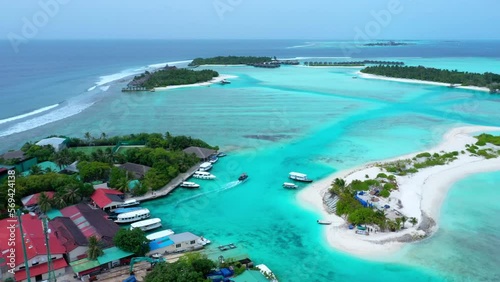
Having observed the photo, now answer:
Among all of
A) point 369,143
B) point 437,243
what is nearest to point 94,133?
point 369,143

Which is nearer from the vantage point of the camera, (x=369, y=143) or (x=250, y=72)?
(x=369, y=143)

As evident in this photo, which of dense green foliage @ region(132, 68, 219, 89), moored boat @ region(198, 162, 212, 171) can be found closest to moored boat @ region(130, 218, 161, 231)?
moored boat @ region(198, 162, 212, 171)

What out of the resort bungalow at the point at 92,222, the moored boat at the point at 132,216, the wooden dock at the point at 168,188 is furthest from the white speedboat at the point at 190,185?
the resort bungalow at the point at 92,222

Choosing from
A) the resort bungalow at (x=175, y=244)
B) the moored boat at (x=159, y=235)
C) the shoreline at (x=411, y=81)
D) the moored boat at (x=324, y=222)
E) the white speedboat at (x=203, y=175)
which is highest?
the shoreline at (x=411, y=81)

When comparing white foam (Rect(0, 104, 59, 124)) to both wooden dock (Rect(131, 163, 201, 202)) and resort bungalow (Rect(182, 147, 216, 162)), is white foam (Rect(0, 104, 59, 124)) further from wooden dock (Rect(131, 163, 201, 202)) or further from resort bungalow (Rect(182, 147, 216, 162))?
wooden dock (Rect(131, 163, 201, 202))

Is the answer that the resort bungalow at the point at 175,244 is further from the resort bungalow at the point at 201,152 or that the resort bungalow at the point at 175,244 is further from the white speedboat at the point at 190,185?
the resort bungalow at the point at 201,152

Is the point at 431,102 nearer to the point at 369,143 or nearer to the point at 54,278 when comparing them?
the point at 369,143
